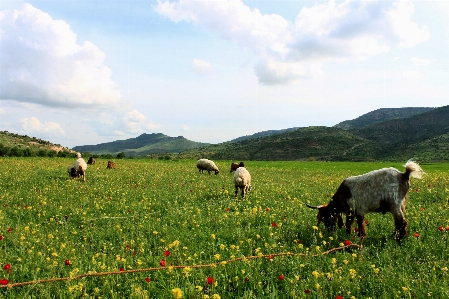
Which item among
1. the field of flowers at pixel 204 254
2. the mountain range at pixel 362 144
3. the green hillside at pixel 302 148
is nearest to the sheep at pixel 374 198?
the field of flowers at pixel 204 254

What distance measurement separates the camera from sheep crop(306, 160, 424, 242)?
7.19m

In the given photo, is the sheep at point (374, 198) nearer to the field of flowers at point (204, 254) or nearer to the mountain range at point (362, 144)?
the field of flowers at point (204, 254)

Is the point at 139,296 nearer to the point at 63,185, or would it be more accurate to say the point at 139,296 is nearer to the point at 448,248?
the point at 448,248

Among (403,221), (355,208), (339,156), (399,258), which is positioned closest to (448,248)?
(403,221)

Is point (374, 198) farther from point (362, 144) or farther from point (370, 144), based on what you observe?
point (370, 144)

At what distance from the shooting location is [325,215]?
8914mm

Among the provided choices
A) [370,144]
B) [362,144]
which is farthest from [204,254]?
[370,144]

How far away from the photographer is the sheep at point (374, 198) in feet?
23.6

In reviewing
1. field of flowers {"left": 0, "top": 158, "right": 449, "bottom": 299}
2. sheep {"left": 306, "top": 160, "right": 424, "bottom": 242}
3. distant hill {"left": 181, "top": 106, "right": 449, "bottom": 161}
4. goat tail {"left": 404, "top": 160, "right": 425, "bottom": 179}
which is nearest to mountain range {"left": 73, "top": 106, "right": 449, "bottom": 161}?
distant hill {"left": 181, "top": 106, "right": 449, "bottom": 161}

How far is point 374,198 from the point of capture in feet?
24.8

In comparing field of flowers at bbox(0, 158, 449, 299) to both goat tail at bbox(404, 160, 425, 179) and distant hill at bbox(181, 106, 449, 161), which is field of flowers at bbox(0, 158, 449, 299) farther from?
distant hill at bbox(181, 106, 449, 161)

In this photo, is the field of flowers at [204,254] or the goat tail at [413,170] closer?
the field of flowers at [204,254]

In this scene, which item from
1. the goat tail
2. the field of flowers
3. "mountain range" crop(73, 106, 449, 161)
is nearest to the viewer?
the field of flowers

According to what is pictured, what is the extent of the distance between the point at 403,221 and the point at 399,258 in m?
1.36
